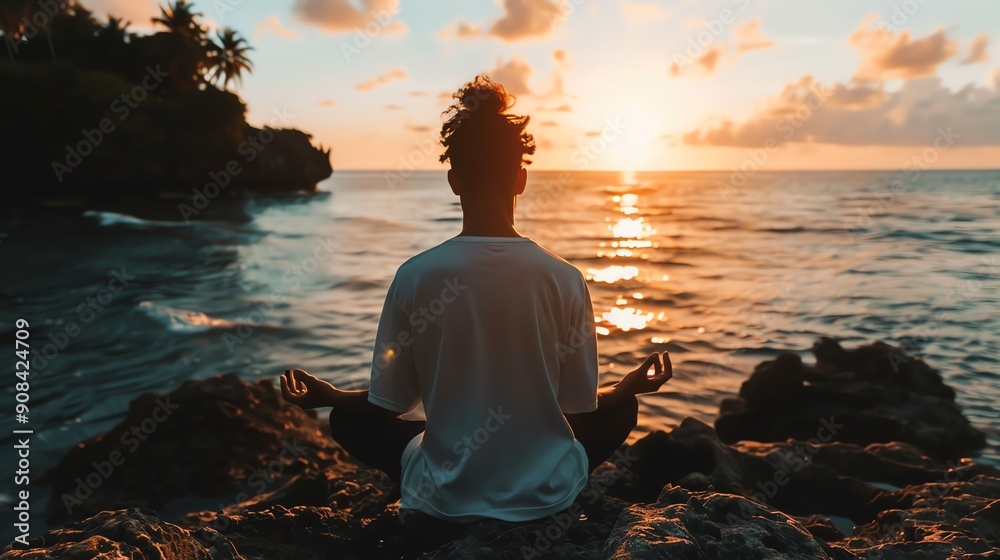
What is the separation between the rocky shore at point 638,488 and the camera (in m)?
2.24

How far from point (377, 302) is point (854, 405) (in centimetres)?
1044

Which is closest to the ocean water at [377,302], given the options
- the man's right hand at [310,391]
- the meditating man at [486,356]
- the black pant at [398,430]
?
the black pant at [398,430]

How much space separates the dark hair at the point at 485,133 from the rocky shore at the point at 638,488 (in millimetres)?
1406

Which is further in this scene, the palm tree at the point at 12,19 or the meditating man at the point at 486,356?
the palm tree at the point at 12,19

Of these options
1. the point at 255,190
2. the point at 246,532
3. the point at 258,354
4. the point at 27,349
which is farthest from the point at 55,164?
the point at 246,532

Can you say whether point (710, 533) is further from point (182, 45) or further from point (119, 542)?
point (182, 45)

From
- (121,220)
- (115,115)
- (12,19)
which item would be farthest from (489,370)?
(12,19)

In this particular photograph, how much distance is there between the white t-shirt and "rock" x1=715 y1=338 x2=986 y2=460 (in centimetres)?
409

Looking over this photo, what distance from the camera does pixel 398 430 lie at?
2.83 metres

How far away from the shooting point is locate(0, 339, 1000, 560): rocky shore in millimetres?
2238

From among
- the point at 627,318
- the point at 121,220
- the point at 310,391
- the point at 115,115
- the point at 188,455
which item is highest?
the point at 115,115

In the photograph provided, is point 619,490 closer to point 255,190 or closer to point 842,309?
point 842,309

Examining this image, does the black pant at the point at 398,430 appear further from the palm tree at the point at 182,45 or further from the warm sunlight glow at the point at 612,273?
the palm tree at the point at 182,45

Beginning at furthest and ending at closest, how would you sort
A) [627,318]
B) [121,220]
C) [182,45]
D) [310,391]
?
1. [182,45]
2. [121,220]
3. [627,318]
4. [310,391]
